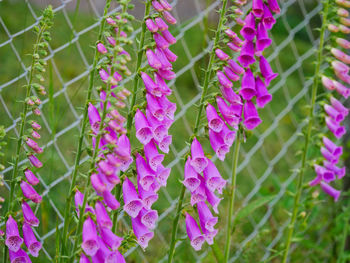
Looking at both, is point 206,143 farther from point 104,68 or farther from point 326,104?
point 104,68

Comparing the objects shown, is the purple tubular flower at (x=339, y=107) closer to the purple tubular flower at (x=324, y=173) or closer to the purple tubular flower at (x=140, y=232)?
the purple tubular flower at (x=324, y=173)

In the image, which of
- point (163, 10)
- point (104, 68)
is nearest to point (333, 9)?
point (163, 10)

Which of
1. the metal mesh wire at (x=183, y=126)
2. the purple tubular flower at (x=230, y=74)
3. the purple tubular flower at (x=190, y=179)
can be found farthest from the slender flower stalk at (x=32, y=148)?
the purple tubular flower at (x=230, y=74)

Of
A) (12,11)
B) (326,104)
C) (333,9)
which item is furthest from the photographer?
(12,11)

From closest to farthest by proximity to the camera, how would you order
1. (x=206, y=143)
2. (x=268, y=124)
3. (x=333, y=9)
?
1. (x=333, y=9)
2. (x=206, y=143)
3. (x=268, y=124)

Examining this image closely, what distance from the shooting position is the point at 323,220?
2.82 meters

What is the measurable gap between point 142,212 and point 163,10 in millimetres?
504

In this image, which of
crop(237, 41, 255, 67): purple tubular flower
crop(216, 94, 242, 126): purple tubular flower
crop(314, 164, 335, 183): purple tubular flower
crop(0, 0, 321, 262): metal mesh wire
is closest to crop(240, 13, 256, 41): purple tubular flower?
crop(237, 41, 255, 67): purple tubular flower

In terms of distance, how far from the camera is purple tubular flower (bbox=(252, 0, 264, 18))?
1466mm

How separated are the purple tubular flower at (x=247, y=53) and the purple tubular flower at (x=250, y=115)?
130mm

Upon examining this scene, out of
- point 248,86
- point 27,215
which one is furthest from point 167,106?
point 27,215

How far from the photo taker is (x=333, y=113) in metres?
1.88

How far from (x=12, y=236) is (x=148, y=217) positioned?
353 mm

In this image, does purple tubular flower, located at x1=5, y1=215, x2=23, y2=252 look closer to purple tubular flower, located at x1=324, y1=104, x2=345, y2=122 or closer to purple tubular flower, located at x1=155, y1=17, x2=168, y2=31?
purple tubular flower, located at x1=155, y1=17, x2=168, y2=31
